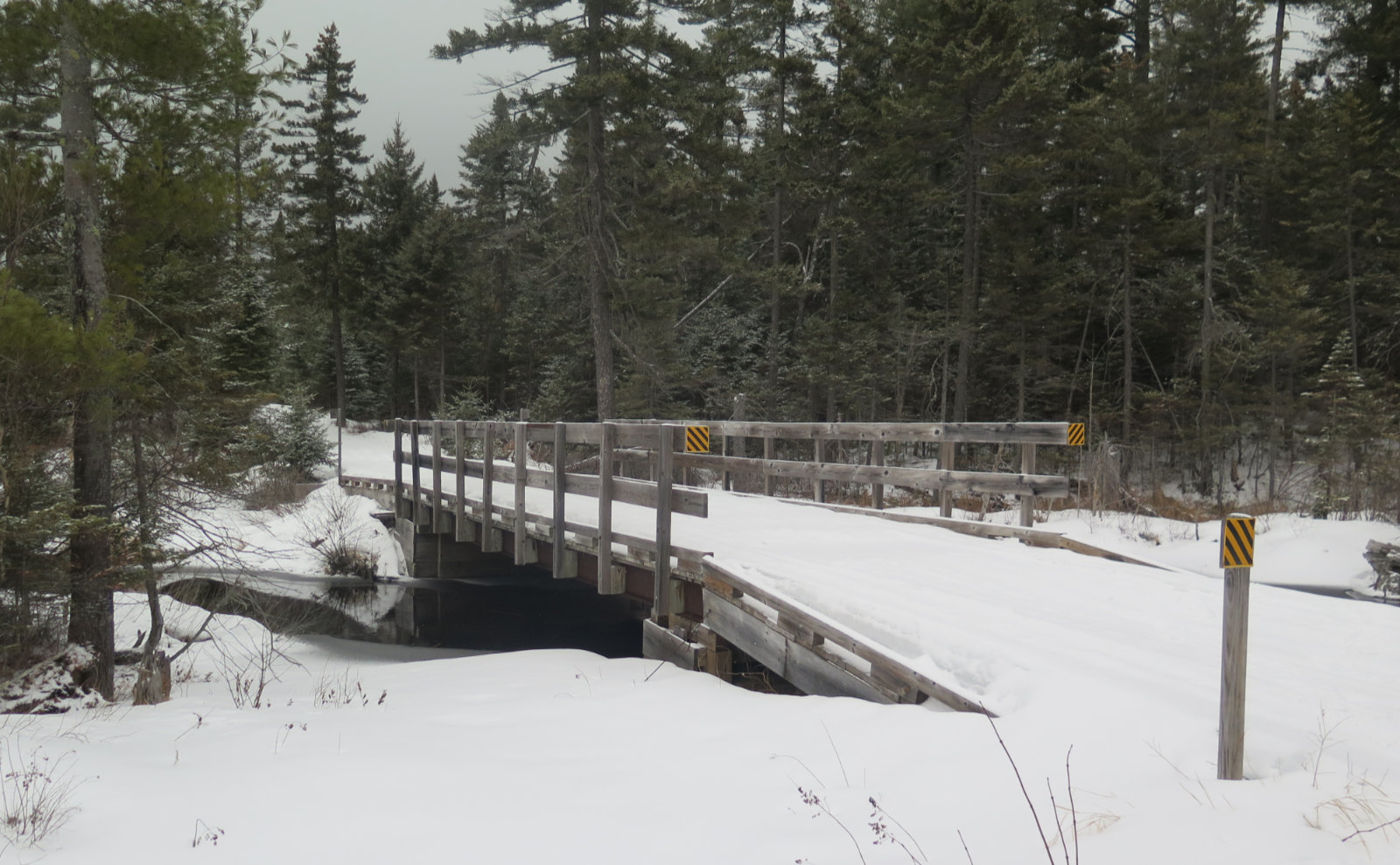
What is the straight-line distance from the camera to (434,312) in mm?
34875

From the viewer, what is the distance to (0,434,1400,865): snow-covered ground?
2.71m

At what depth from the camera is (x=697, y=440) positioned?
27.8 ft

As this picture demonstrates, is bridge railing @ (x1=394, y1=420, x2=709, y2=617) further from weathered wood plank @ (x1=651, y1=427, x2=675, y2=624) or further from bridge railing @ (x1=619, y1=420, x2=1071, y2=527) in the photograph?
bridge railing @ (x1=619, y1=420, x2=1071, y2=527)

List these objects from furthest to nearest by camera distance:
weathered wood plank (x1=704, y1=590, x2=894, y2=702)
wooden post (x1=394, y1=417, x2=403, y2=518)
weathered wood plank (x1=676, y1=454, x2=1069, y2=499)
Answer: wooden post (x1=394, y1=417, x2=403, y2=518)
weathered wood plank (x1=676, y1=454, x2=1069, y2=499)
weathered wood plank (x1=704, y1=590, x2=894, y2=702)

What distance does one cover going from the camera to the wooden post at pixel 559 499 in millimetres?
8461

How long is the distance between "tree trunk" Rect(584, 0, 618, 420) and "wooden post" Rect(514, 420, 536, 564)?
8.92 m

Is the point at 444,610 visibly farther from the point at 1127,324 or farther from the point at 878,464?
the point at 1127,324

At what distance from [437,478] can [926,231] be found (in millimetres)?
20493

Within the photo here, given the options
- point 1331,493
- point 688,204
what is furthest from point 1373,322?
point 688,204

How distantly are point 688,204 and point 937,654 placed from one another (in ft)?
50.4

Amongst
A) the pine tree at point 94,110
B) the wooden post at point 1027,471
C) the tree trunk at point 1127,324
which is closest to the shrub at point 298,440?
the pine tree at point 94,110

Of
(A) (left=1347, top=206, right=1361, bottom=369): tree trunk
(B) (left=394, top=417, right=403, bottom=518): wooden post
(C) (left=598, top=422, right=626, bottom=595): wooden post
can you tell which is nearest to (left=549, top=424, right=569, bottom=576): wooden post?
(C) (left=598, top=422, right=626, bottom=595): wooden post

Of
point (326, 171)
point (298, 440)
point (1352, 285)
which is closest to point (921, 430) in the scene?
point (1352, 285)

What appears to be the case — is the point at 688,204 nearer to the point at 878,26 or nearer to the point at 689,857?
the point at 878,26
